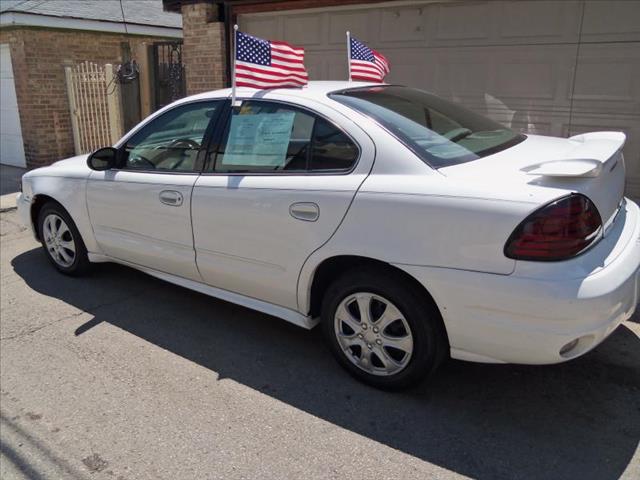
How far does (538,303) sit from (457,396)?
90 centimetres

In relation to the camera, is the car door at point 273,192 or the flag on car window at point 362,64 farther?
the flag on car window at point 362,64

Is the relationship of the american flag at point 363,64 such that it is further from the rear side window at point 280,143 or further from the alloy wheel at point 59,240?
the alloy wheel at point 59,240

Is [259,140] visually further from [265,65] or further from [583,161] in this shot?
[583,161]

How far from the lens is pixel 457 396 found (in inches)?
120

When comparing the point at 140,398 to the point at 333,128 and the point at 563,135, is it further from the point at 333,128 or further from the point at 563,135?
Answer: the point at 563,135

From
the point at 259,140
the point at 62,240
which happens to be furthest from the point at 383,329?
the point at 62,240

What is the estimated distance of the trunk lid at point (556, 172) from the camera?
8.12 ft

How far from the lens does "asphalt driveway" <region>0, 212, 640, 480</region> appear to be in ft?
8.45

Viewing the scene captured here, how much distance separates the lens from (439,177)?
2.70 m

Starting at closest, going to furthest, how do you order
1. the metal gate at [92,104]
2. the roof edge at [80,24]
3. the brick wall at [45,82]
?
the roof edge at [80,24], the brick wall at [45,82], the metal gate at [92,104]

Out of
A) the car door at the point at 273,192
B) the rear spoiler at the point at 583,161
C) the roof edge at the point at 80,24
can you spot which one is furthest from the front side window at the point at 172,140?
the roof edge at the point at 80,24

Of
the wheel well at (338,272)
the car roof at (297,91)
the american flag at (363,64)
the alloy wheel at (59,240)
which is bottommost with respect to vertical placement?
the alloy wheel at (59,240)

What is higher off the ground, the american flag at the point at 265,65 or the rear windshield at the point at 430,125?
the american flag at the point at 265,65

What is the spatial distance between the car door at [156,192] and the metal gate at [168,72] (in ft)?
18.8
